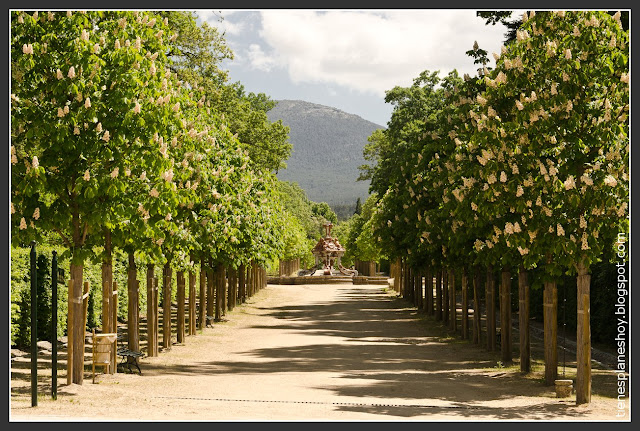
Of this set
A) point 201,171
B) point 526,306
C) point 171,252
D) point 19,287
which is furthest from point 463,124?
point 19,287

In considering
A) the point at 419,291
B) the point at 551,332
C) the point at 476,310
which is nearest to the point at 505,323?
the point at 476,310

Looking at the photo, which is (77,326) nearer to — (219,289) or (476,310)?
(476,310)

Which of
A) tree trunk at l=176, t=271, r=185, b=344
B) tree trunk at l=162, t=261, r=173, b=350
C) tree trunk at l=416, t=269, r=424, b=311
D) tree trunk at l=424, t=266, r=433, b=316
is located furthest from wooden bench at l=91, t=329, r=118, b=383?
tree trunk at l=416, t=269, r=424, b=311

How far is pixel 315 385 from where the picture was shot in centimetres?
1739

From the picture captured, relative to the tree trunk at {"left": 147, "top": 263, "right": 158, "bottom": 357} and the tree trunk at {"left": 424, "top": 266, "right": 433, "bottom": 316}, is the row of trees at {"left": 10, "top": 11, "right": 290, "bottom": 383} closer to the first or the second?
the tree trunk at {"left": 147, "top": 263, "right": 158, "bottom": 357}

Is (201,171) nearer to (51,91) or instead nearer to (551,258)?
(51,91)

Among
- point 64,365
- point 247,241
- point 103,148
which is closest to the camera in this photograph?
point 103,148

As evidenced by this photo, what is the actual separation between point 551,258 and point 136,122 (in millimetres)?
8652

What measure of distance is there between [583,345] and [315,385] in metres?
5.20

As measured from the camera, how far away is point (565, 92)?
1533 cm

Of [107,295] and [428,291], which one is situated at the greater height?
[107,295]

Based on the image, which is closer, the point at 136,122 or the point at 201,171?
the point at 136,122

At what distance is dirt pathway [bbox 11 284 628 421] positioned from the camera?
13.5 m

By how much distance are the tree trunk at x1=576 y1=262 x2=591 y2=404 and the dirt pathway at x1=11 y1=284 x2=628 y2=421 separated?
1.07 ft
